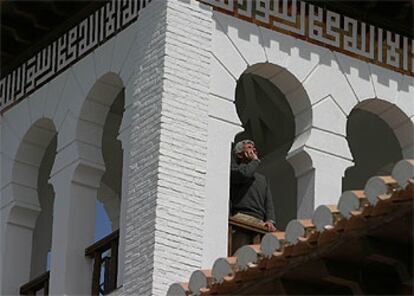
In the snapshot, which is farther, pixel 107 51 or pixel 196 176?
pixel 107 51

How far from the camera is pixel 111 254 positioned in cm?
2322

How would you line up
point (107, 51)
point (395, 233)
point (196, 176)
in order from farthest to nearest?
point (107, 51) → point (196, 176) → point (395, 233)

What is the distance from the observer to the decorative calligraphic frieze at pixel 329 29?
78.0 ft

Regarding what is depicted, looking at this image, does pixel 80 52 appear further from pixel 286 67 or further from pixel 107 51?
pixel 286 67

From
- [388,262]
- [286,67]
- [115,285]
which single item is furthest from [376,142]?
[388,262]

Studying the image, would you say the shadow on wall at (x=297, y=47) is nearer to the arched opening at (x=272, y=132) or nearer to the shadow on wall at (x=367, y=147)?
the shadow on wall at (x=367, y=147)

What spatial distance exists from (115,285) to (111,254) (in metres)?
0.47

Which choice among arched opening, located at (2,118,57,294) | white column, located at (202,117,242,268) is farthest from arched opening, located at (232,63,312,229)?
white column, located at (202,117,242,268)

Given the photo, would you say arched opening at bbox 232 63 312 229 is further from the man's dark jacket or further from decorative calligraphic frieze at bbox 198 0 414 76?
the man's dark jacket

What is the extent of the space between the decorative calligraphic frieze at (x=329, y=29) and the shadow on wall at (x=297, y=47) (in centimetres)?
6

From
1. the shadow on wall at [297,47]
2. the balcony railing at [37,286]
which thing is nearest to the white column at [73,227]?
the balcony railing at [37,286]

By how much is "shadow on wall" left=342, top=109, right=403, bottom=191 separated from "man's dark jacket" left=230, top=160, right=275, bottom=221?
2635mm

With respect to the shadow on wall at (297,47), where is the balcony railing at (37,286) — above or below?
below

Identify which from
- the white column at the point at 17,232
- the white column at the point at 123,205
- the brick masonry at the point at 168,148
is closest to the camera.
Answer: the brick masonry at the point at 168,148
